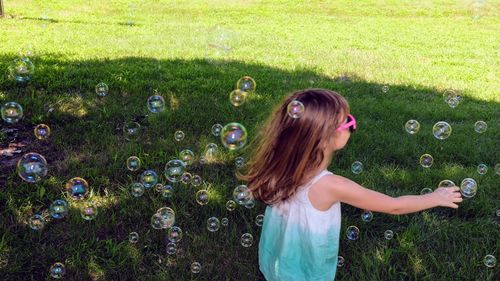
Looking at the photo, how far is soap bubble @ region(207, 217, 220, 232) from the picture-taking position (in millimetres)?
3567

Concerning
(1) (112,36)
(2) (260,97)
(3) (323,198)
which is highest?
(3) (323,198)

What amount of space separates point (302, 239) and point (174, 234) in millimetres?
1185

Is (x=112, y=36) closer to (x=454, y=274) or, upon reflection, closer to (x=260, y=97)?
(x=260, y=97)

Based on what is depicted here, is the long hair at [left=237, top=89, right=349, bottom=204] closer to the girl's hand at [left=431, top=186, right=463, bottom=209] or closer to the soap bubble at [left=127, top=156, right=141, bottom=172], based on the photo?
the girl's hand at [left=431, top=186, right=463, bottom=209]

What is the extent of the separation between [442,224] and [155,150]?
106 inches

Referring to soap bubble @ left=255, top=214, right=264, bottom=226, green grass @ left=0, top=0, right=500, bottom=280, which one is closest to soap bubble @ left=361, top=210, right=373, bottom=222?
green grass @ left=0, top=0, right=500, bottom=280

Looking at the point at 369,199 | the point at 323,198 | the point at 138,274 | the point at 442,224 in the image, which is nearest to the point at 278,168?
the point at 323,198

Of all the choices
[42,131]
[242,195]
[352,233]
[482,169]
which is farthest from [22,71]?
[482,169]

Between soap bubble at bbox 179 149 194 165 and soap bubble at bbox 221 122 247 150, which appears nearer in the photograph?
soap bubble at bbox 221 122 247 150

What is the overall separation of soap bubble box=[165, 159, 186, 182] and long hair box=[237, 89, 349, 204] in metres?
1.31

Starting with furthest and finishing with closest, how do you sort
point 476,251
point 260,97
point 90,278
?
point 260,97, point 476,251, point 90,278

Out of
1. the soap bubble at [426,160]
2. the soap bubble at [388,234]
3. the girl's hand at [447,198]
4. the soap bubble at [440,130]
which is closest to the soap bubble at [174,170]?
the soap bubble at [388,234]

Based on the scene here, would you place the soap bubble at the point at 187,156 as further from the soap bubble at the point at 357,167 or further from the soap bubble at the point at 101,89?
the soap bubble at the point at 101,89

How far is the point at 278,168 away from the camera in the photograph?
2.69 meters
